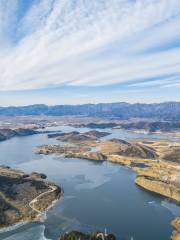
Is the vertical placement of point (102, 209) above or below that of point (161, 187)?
below

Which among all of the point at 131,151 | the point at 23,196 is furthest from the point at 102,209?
the point at 131,151

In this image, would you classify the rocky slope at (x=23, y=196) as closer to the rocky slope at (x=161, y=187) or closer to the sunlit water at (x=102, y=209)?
the sunlit water at (x=102, y=209)

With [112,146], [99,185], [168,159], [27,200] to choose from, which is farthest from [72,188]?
[112,146]

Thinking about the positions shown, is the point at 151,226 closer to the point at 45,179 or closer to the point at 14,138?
the point at 45,179

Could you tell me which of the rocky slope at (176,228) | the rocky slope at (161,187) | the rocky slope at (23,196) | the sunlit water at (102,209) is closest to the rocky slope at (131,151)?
the sunlit water at (102,209)

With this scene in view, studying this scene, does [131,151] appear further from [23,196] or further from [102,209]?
[102,209]
